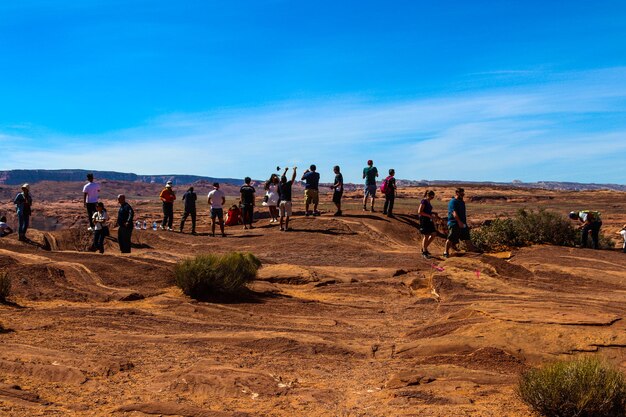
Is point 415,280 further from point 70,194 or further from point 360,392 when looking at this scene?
point 70,194

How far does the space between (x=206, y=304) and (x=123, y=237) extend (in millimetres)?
5992

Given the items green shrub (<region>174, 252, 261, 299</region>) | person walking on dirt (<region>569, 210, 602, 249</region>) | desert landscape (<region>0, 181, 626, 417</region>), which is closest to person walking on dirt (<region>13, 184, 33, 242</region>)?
desert landscape (<region>0, 181, 626, 417</region>)

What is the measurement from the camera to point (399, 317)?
1002cm

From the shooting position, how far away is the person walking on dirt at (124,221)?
15.1 meters

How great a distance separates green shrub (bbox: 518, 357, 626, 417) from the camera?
4.93 meters

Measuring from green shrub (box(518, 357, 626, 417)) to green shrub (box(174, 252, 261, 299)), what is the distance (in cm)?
686

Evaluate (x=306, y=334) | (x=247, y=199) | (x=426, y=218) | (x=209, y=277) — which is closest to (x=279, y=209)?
(x=247, y=199)

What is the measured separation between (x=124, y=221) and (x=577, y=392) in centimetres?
1247

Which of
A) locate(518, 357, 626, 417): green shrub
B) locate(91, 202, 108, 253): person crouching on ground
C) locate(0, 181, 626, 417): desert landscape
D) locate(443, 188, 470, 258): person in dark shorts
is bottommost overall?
locate(0, 181, 626, 417): desert landscape

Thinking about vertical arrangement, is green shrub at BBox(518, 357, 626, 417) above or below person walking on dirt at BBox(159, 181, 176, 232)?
below

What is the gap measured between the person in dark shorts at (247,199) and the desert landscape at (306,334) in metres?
5.89

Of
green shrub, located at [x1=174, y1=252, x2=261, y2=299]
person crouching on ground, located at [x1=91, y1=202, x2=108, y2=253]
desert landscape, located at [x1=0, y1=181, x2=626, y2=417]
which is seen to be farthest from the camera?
person crouching on ground, located at [x1=91, y1=202, x2=108, y2=253]

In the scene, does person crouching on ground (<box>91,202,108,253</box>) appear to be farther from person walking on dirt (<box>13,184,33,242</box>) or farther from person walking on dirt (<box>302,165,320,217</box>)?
person walking on dirt (<box>302,165,320,217</box>)

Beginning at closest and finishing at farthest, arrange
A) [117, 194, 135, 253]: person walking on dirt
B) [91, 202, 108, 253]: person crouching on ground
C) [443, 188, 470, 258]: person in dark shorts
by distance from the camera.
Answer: [443, 188, 470, 258]: person in dark shorts < [117, 194, 135, 253]: person walking on dirt < [91, 202, 108, 253]: person crouching on ground
